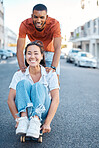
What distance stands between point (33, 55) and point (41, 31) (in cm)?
68

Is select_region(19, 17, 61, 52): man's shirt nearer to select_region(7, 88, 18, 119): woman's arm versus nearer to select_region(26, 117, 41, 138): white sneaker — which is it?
select_region(7, 88, 18, 119): woman's arm

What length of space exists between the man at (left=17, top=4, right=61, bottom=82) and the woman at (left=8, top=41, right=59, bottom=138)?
33 cm

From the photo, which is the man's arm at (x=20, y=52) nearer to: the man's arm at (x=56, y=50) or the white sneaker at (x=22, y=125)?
the man's arm at (x=56, y=50)

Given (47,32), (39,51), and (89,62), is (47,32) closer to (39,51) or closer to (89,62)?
(39,51)

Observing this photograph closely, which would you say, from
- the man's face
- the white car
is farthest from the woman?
the white car

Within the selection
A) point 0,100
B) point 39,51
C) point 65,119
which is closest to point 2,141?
point 39,51

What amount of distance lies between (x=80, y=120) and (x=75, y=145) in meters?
1.29

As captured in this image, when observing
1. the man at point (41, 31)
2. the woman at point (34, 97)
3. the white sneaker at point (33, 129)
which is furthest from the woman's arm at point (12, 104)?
the man at point (41, 31)

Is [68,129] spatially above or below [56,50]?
below

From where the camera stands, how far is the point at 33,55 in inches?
126

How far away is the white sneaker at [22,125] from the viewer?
2644 millimetres

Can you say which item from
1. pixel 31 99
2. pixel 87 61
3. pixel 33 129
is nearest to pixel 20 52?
pixel 31 99

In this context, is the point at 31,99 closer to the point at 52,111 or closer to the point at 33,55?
the point at 52,111

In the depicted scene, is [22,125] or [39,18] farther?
[39,18]
